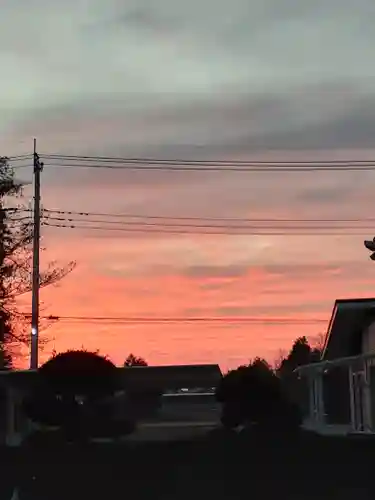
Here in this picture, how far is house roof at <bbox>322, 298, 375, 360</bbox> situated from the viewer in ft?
97.2

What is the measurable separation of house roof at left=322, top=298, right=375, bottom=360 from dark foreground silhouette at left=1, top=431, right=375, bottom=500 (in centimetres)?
778

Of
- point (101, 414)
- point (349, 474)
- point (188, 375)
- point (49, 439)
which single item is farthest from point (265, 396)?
point (188, 375)

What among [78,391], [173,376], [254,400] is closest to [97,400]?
[78,391]

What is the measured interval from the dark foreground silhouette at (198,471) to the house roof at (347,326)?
7.78 metres

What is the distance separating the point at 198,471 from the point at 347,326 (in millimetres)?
15142

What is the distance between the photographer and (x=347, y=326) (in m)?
32.1

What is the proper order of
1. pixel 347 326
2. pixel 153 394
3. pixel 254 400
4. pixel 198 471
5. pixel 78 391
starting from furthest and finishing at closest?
pixel 153 394
pixel 254 400
pixel 347 326
pixel 78 391
pixel 198 471

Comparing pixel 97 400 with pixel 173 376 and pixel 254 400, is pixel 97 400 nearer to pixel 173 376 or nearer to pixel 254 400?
pixel 254 400

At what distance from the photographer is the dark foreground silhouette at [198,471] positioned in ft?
50.0

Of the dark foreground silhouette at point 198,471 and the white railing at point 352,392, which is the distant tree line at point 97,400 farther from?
the dark foreground silhouette at point 198,471

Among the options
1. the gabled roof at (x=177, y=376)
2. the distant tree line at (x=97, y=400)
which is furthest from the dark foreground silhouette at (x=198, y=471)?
the gabled roof at (x=177, y=376)

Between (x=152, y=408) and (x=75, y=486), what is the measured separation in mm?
42090

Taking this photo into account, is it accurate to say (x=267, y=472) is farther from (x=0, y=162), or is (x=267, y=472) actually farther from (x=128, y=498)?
(x=0, y=162)

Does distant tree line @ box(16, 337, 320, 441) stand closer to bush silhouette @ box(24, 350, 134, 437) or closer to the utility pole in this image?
bush silhouette @ box(24, 350, 134, 437)
